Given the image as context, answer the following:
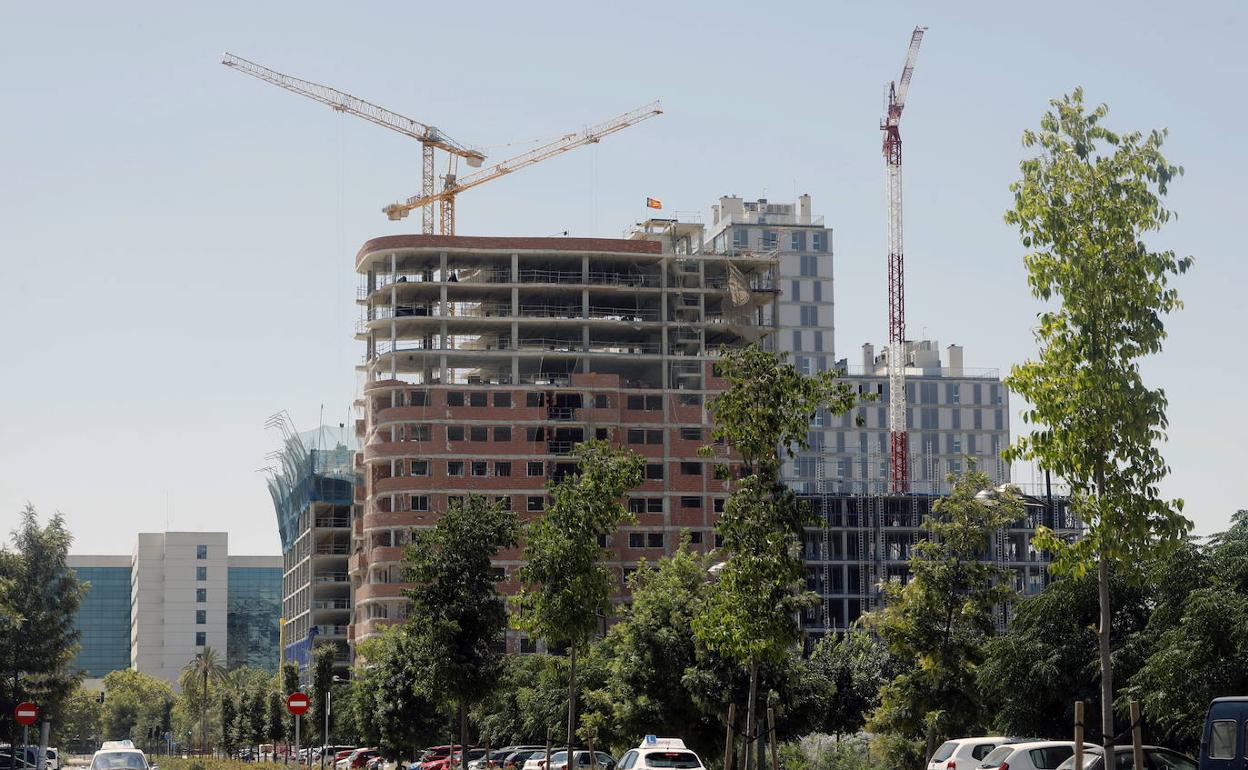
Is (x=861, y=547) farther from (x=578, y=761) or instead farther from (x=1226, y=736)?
(x=1226, y=736)

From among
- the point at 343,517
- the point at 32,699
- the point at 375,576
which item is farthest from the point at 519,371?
the point at 32,699

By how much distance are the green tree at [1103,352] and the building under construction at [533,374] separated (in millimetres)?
111719

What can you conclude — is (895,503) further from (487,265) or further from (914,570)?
(914,570)

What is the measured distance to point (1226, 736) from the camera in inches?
1125

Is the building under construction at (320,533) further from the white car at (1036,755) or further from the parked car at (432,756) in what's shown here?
the white car at (1036,755)

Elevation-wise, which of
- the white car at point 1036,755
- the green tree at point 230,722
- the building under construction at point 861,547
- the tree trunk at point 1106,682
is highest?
the building under construction at point 861,547

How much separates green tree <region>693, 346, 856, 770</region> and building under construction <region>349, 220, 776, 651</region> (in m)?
101

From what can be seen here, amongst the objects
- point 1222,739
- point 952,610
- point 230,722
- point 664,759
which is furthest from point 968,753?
point 230,722

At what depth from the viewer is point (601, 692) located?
60000 mm

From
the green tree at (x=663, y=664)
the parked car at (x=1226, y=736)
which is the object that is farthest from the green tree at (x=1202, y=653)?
the green tree at (x=663, y=664)

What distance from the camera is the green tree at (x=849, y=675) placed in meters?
68.6

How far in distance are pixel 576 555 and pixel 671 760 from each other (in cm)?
725

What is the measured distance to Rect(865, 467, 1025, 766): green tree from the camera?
4731 centimetres

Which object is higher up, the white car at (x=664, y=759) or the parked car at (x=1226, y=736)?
the parked car at (x=1226, y=736)
